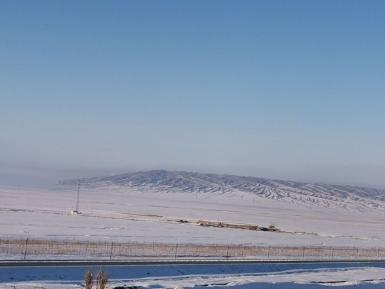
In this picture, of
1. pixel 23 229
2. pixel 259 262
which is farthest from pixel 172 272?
pixel 23 229

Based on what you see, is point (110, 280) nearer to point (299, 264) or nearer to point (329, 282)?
point (329, 282)

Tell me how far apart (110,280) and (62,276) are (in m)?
2.53

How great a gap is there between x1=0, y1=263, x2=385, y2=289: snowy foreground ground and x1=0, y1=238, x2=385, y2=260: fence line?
5787 millimetres

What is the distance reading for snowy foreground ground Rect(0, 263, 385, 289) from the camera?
31.5 meters

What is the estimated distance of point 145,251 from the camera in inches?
1922

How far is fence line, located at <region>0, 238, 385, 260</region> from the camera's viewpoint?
42.9 metres

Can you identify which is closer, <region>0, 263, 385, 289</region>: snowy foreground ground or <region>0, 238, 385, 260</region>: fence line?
<region>0, 263, 385, 289</region>: snowy foreground ground

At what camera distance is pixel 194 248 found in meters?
54.0

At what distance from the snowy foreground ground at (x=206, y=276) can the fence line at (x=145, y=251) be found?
579 centimetres

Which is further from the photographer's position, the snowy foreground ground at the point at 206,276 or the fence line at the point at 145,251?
the fence line at the point at 145,251

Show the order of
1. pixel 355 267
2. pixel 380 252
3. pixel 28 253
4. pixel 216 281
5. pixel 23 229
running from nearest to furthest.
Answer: pixel 216 281 < pixel 28 253 < pixel 355 267 < pixel 23 229 < pixel 380 252

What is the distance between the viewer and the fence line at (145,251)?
42.9 meters

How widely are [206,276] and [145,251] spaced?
481 inches

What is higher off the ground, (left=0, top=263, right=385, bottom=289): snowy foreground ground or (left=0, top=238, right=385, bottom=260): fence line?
(left=0, top=263, right=385, bottom=289): snowy foreground ground
